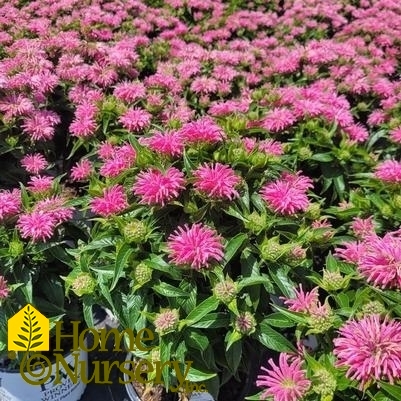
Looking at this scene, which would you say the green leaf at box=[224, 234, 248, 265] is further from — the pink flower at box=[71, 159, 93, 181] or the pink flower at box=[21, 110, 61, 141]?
the pink flower at box=[21, 110, 61, 141]

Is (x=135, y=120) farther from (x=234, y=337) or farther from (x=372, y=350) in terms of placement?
(x=372, y=350)

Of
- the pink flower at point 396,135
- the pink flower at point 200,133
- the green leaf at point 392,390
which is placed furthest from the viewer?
the pink flower at point 396,135

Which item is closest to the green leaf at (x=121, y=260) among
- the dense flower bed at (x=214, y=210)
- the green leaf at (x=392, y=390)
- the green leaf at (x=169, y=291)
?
the dense flower bed at (x=214, y=210)

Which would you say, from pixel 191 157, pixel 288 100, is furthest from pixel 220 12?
pixel 191 157

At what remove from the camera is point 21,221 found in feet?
7.36

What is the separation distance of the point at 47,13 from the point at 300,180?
322 cm

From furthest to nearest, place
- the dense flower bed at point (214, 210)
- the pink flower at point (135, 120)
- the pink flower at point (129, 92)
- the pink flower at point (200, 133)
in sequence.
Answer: the pink flower at point (129, 92) → the pink flower at point (135, 120) → the pink flower at point (200, 133) → the dense flower bed at point (214, 210)

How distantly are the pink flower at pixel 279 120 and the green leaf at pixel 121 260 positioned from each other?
1312 millimetres

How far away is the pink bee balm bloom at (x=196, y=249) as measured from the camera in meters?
1.83

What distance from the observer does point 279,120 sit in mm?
2930

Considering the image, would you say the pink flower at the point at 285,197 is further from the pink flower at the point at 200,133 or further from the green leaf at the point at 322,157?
the green leaf at the point at 322,157

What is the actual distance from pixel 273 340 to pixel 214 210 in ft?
1.93

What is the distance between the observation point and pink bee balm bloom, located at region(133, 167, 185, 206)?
1957mm

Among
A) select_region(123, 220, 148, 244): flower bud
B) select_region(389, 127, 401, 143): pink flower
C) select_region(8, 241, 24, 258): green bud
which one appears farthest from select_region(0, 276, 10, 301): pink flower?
select_region(389, 127, 401, 143): pink flower
